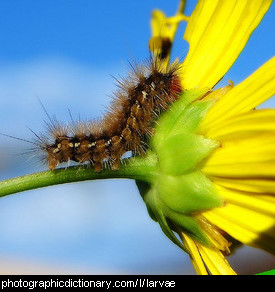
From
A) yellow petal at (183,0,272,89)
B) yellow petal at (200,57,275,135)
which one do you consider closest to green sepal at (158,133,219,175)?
yellow petal at (200,57,275,135)

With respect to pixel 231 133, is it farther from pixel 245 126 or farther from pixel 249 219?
pixel 249 219

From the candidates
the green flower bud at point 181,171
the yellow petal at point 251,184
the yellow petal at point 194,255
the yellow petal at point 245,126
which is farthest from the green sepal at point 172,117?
the yellow petal at point 194,255

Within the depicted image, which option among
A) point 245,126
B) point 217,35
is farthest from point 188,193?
point 217,35

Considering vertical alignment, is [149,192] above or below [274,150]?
above
